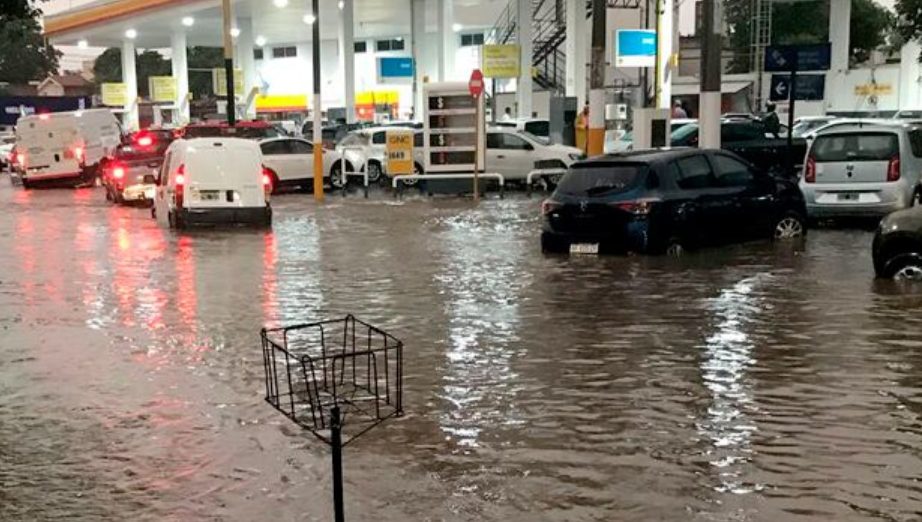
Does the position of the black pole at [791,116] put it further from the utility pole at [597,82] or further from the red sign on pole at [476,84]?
the red sign on pole at [476,84]

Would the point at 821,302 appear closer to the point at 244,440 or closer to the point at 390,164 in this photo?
the point at 244,440

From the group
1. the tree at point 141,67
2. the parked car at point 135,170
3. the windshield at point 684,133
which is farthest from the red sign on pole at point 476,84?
the tree at point 141,67

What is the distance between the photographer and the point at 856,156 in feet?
57.3

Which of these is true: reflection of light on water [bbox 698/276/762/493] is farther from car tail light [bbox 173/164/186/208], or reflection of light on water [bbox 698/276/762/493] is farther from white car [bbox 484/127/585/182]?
white car [bbox 484/127/585/182]

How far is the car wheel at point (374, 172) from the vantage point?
106 ft

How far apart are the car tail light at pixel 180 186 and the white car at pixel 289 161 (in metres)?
9.00

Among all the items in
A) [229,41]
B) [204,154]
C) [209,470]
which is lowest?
[209,470]

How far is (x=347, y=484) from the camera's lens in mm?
6168

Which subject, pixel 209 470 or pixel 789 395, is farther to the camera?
pixel 789 395

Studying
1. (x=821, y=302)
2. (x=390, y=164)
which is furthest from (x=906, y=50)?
(x=821, y=302)

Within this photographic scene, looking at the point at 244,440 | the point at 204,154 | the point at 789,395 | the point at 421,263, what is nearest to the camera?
the point at 244,440

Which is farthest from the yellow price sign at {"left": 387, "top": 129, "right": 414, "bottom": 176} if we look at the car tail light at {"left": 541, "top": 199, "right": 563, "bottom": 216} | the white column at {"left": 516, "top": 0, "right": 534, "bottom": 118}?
the white column at {"left": 516, "top": 0, "right": 534, "bottom": 118}

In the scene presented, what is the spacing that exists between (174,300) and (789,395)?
7.40 metres

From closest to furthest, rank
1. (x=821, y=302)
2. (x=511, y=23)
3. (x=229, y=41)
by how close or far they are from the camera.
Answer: (x=821, y=302), (x=229, y=41), (x=511, y=23)
